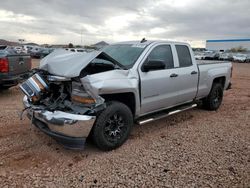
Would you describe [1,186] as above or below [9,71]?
below

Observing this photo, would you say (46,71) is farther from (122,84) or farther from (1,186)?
(1,186)

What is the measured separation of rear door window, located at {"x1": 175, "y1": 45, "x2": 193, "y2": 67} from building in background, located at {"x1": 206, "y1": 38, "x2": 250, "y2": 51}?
8863 cm

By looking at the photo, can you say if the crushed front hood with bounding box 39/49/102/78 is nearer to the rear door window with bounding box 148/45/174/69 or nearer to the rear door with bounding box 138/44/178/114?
the rear door with bounding box 138/44/178/114

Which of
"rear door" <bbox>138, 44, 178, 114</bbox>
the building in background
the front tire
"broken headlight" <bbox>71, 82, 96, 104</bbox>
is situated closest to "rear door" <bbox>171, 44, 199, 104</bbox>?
"rear door" <bbox>138, 44, 178, 114</bbox>

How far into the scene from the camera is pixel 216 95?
6.96 meters

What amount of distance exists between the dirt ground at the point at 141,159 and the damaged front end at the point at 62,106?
0.43 metres

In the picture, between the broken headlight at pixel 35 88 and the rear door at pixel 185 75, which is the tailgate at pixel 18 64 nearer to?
the broken headlight at pixel 35 88

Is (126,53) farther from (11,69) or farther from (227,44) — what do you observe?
(227,44)

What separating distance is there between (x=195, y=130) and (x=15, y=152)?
3416mm

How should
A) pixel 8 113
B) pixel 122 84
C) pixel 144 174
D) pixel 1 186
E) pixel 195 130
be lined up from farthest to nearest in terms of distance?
pixel 8 113 → pixel 195 130 → pixel 122 84 → pixel 144 174 → pixel 1 186

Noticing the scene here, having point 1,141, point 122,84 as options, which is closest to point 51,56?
point 122,84

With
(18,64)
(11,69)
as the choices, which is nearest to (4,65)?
(11,69)

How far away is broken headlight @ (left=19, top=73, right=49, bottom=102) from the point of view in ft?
13.5

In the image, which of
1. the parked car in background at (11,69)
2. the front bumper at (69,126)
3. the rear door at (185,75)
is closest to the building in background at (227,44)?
the rear door at (185,75)
